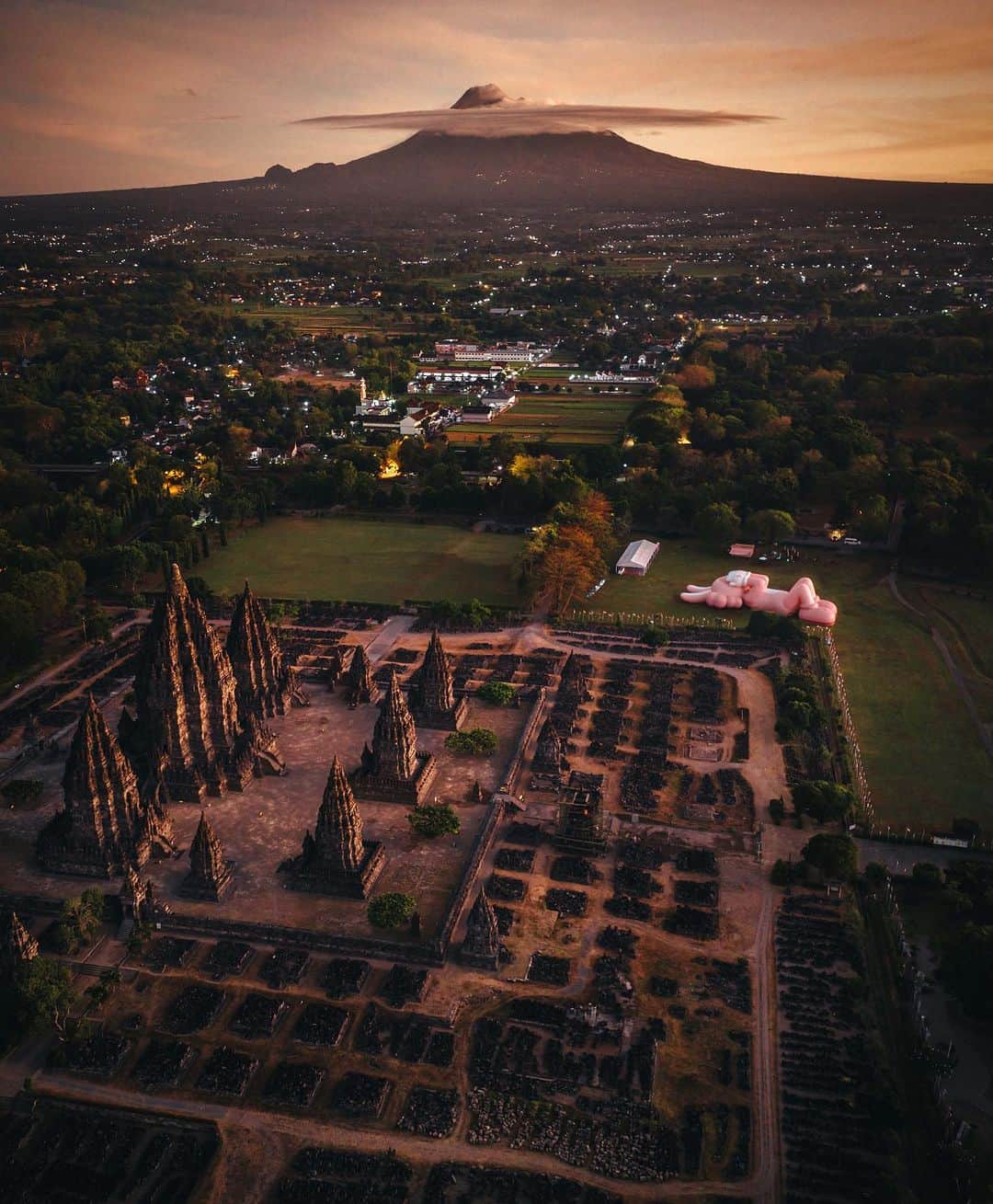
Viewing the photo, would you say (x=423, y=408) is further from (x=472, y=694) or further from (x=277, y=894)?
(x=277, y=894)

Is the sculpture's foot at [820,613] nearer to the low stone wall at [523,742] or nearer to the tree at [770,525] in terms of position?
the tree at [770,525]

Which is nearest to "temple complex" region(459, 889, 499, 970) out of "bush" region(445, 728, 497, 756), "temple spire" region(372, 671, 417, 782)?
"temple spire" region(372, 671, 417, 782)

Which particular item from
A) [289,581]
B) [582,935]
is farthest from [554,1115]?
[289,581]

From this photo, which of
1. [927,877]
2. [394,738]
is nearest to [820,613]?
[927,877]

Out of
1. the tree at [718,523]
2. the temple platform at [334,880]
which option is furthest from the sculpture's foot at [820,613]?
the temple platform at [334,880]

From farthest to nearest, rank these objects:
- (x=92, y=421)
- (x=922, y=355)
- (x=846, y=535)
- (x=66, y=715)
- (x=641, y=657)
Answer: (x=922, y=355) → (x=92, y=421) → (x=846, y=535) → (x=641, y=657) → (x=66, y=715)

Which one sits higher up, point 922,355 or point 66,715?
point 922,355
